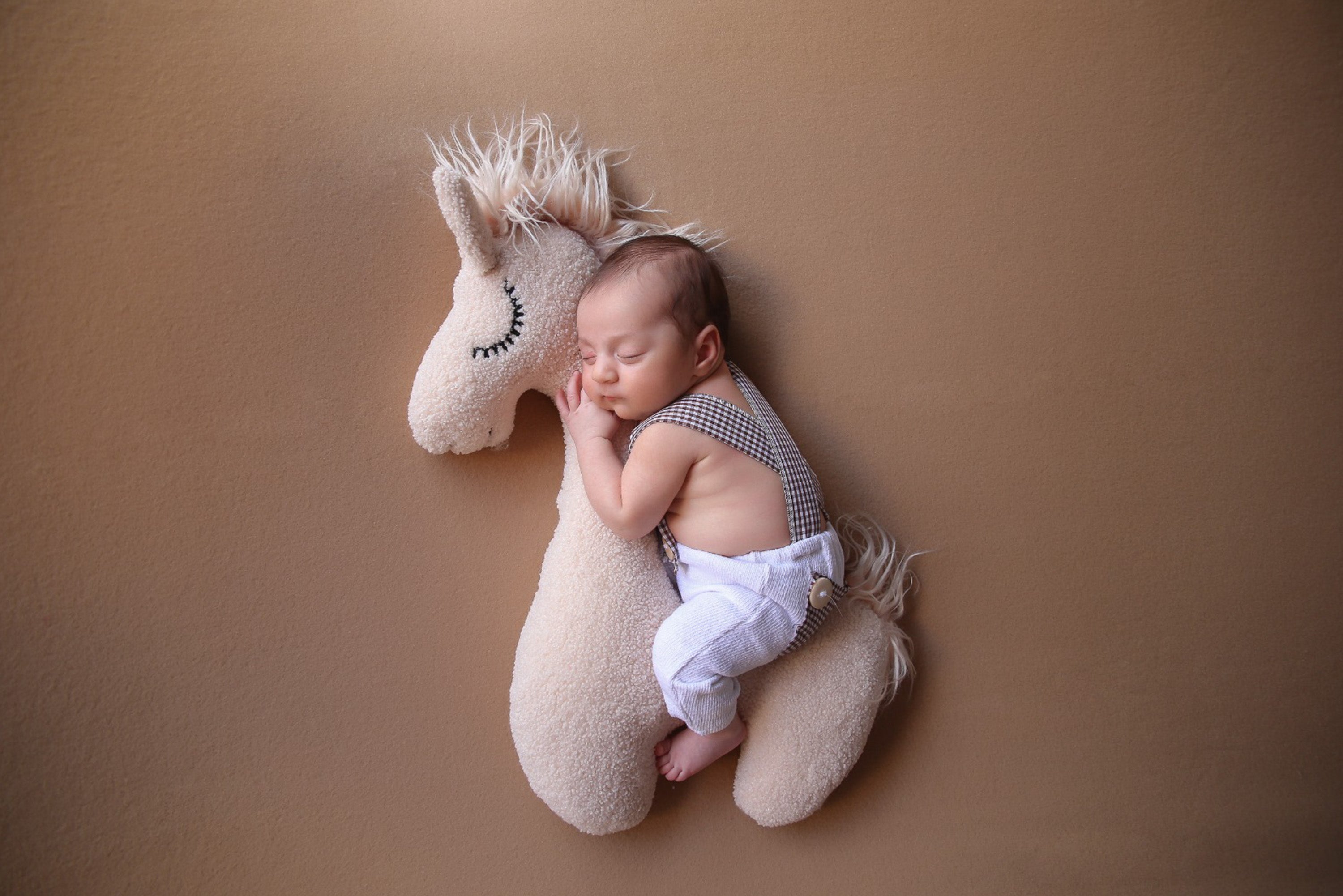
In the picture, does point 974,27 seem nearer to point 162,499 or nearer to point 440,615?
point 440,615

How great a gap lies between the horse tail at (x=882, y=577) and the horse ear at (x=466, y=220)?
57 centimetres

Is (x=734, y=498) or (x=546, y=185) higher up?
(x=546, y=185)

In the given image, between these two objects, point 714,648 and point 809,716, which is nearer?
point 714,648

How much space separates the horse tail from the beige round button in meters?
0.11

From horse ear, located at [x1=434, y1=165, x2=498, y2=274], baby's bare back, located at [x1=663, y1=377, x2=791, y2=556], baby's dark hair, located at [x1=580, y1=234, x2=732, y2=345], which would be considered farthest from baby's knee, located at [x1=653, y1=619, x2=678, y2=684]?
horse ear, located at [x1=434, y1=165, x2=498, y2=274]

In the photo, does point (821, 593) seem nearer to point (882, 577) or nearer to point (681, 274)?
point (882, 577)

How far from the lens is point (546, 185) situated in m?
1.00

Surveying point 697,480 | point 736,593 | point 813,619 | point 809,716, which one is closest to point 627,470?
point 697,480

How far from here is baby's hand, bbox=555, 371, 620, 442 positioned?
39.0 inches

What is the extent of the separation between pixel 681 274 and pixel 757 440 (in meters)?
0.21

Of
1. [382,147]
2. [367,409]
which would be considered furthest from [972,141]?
[367,409]

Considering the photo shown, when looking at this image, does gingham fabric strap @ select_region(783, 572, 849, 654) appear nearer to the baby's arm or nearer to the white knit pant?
the white knit pant

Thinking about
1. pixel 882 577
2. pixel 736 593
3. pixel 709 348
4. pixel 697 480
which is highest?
pixel 709 348

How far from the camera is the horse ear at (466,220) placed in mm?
885
